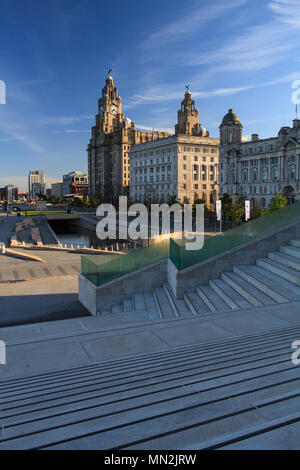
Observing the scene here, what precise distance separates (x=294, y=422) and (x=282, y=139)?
79.2m

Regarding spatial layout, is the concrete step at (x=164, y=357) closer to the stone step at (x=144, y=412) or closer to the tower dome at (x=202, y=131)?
the stone step at (x=144, y=412)

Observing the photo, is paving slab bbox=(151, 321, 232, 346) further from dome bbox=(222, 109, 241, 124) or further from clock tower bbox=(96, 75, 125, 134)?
clock tower bbox=(96, 75, 125, 134)

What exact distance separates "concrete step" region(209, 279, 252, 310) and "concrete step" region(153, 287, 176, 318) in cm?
174

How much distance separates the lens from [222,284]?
504 inches

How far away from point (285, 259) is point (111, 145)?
145 metres

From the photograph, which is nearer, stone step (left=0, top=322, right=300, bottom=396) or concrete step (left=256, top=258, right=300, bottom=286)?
stone step (left=0, top=322, right=300, bottom=396)

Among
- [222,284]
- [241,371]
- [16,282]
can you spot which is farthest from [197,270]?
[16,282]

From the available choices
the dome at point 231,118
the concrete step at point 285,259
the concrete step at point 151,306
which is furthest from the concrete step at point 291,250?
the dome at point 231,118

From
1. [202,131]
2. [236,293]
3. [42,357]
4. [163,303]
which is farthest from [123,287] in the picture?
[202,131]

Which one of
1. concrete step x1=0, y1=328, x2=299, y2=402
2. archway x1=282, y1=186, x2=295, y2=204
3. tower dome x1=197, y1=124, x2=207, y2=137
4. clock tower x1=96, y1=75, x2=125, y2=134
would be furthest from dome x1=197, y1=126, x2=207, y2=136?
concrete step x1=0, y1=328, x2=299, y2=402

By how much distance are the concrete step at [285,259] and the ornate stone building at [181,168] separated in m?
84.3

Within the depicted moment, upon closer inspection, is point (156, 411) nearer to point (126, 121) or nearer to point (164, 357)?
point (164, 357)

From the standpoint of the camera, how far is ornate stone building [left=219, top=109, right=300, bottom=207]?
7388 cm

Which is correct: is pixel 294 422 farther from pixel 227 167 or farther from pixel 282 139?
pixel 227 167
